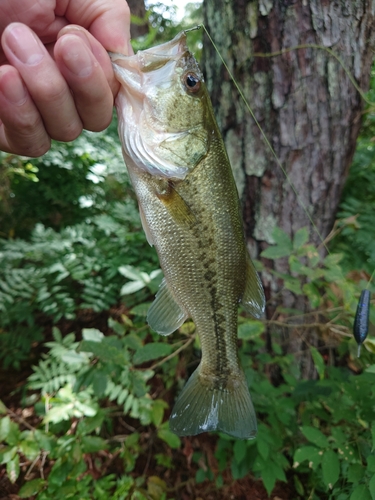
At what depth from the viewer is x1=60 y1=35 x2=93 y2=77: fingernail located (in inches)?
31.1

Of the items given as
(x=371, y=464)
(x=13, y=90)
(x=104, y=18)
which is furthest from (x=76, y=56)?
(x=371, y=464)

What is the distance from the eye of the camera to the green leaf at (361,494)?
1.10 metres

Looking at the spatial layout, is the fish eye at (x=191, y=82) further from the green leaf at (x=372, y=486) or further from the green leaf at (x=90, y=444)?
the green leaf at (x=90, y=444)

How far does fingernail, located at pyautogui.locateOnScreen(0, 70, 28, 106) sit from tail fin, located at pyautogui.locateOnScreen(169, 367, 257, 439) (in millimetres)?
1082

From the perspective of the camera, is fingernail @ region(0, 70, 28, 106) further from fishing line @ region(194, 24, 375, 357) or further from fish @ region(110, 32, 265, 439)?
fishing line @ region(194, 24, 375, 357)

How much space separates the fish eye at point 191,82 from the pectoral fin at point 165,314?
2.18ft

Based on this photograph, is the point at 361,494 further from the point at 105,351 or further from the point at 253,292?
the point at 105,351

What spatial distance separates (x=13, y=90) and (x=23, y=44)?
0.11 m

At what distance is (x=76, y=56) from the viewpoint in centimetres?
81

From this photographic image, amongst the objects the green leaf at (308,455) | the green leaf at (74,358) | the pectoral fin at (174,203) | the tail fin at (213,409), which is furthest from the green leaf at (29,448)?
the pectoral fin at (174,203)

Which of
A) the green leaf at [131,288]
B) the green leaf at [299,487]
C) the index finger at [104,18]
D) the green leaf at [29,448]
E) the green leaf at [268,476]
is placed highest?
the index finger at [104,18]

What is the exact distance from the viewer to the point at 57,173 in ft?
10.1

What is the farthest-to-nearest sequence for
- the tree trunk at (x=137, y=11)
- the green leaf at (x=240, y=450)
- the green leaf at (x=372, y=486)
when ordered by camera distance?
1. the tree trunk at (x=137, y=11)
2. the green leaf at (x=240, y=450)
3. the green leaf at (x=372, y=486)

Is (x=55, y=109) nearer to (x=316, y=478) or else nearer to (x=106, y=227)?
(x=106, y=227)
